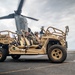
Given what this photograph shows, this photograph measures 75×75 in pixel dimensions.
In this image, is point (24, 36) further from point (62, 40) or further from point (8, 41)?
point (62, 40)

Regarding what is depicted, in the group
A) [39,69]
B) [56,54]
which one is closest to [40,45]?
[56,54]

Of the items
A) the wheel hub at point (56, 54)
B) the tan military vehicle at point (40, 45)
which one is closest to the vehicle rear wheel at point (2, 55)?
the tan military vehicle at point (40, 45)

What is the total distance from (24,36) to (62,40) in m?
2.16

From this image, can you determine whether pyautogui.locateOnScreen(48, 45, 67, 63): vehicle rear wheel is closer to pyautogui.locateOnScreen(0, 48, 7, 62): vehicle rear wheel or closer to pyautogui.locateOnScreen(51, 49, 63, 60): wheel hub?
pyautogui.locateOnScreen(51, 49, 63, 60): wheel hub

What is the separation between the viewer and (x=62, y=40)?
13.0 metres

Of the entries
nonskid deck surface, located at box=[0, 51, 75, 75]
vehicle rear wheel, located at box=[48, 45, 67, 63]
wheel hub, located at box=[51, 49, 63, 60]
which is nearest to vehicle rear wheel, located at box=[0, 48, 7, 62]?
nonskid deck surface, located at box=[0, 51, 75, 75]

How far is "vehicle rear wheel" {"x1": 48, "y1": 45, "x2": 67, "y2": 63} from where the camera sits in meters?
12.2

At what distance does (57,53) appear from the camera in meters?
12.5

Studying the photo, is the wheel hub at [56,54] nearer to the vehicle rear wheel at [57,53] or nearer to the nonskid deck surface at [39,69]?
the vehicle rear wheel at [57,53]

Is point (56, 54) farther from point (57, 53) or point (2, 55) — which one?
point (2, 55)

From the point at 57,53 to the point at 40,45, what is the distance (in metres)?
1.17

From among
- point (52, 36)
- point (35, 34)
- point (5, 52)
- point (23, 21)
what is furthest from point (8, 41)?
point (23, 21)

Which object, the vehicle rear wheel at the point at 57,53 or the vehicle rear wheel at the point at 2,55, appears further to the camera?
the vehicle rear wheel at the point at 2,55

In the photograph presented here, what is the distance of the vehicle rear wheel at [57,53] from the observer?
1222 cm
